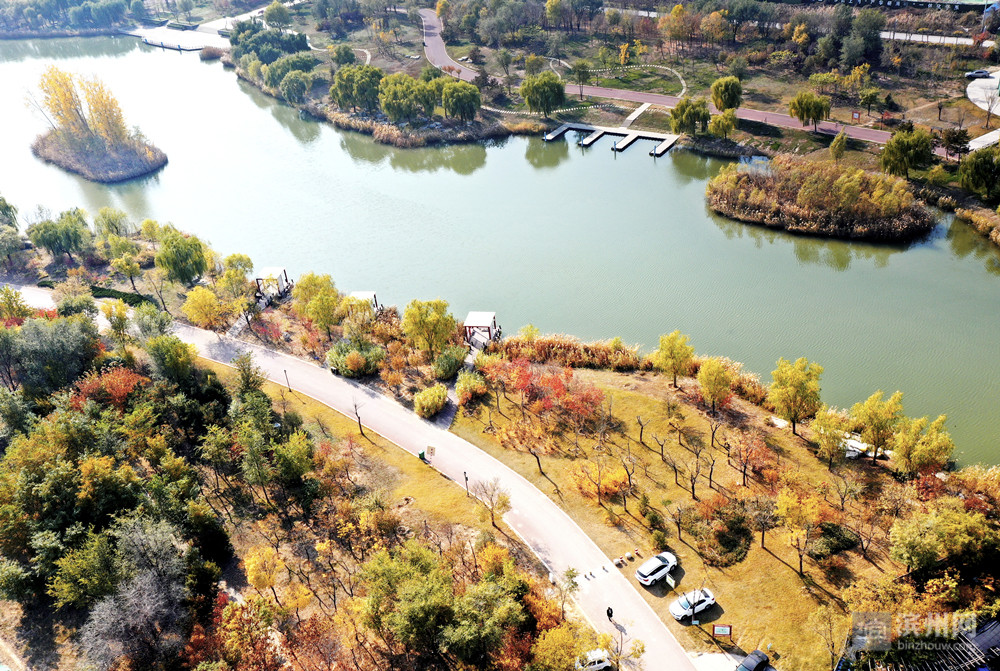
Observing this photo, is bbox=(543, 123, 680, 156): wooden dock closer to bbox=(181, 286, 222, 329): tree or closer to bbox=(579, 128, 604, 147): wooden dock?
bbox=(579, 128, 604, 147): wooden dock

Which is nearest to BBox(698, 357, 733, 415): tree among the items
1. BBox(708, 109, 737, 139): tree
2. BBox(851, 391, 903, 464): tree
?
BBox(851, 391, 903, 464): tree

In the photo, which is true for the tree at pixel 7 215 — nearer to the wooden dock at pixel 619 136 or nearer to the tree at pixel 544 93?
the tree at pixel 544 93

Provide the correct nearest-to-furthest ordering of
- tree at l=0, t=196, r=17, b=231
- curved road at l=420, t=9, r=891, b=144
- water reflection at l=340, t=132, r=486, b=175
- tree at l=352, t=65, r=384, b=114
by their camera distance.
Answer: tree at l=0, t=196, r=17, b=231
curved road at l=420, t=9, r=891, b=144
water reflection at l=340, t=132, r=486, b=175
tree at l=352, t=65, r=384, b=114

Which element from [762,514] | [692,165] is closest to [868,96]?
[692,165]

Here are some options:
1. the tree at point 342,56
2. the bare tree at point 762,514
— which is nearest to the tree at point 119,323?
the bare tree at point 762,514

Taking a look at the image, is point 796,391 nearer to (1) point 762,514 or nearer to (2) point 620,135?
(1) point 762,514

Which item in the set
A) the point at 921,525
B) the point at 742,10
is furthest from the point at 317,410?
the point at 742,10
